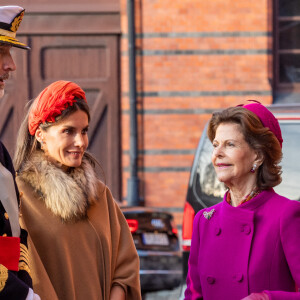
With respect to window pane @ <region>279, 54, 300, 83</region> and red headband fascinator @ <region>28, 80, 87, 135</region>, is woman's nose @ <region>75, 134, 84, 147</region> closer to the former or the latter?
red headband fascinator @ <region>28, 80, 87, 135</region>

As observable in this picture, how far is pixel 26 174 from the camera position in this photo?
3.62 metres

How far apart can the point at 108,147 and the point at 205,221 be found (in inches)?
326

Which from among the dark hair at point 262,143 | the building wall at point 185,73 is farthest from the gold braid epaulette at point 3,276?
the building wall at point 185,73

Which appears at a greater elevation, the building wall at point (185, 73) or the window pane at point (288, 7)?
the window pane at point (288, 7)

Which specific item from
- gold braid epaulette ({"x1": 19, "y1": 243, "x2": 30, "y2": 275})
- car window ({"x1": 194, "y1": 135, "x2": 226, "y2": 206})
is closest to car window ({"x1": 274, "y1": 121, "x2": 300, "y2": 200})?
car window ({"x1": 194, "y1": 135, "x2": 226, "y2": 206})

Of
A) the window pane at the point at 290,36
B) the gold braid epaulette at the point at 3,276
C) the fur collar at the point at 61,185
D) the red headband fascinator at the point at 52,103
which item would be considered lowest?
the gold braid epaulette at the point at 3,276

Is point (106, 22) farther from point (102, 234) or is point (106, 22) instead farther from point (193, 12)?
point (102, 234)

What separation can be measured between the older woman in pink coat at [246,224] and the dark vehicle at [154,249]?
409cm

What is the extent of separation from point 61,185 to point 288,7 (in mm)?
8571

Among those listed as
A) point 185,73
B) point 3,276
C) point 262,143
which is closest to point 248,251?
point 262,143

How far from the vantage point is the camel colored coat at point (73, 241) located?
3.45m

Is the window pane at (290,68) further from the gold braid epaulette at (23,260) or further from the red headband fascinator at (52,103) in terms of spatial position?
the gold braid epaulette at (23,260)

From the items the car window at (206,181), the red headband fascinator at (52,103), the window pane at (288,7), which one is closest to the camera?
the red headband fascinator at (52,103)

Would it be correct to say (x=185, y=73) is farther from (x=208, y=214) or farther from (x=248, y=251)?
(x=248, y=251)
